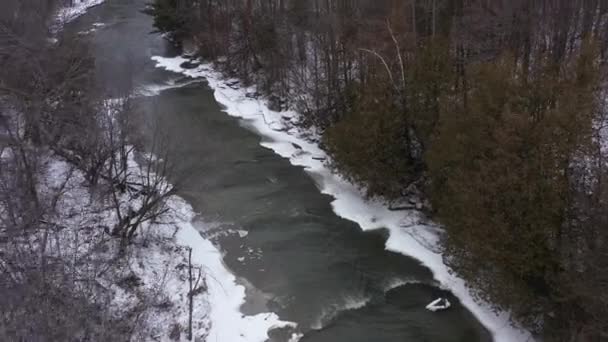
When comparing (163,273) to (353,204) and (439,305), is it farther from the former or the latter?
(439,305)

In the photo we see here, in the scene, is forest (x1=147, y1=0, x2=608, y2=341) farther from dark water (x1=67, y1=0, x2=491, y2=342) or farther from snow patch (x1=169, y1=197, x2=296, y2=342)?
snow patch (x1=169, y1=197, x2=296, y2=342)

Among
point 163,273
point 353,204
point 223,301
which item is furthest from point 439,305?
point 163,273

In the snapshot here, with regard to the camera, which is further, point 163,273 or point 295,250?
point 295,250

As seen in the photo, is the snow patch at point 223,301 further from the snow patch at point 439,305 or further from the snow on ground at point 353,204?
the snow on ground at point 353,204

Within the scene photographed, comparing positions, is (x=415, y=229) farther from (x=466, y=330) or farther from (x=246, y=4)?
(x=246, y=4)

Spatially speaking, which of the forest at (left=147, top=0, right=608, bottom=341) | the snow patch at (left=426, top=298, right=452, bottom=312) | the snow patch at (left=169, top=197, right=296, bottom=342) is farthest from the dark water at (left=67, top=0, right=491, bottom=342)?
the forest at (left=147, top=0, right=608, bottom=341)

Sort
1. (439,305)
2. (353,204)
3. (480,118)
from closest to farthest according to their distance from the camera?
1. (480,118)
2. (439,305)
3. (353,204)
